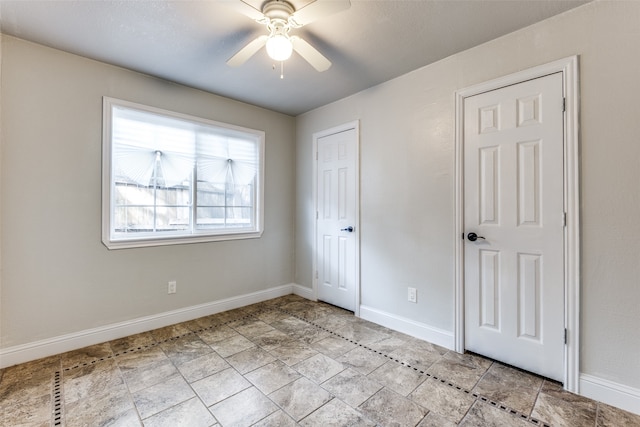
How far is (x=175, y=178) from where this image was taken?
119 inches

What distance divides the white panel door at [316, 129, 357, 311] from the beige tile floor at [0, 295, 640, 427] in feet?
2.62

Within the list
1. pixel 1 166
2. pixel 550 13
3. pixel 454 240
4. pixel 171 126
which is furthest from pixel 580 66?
pixel 1 166

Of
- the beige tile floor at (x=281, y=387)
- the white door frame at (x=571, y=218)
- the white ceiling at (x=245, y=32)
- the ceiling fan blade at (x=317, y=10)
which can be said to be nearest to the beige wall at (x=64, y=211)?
the white ceiling at (x=245, y=32)

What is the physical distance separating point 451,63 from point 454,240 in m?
1.49

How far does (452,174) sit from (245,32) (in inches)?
77.2

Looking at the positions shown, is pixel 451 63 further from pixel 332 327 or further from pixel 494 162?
pixel 332 327

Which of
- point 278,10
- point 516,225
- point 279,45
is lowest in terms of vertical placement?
point 516,225

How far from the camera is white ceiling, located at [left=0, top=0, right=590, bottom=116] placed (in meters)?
1.82

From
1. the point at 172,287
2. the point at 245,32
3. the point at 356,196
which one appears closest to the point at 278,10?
the point at 245,32

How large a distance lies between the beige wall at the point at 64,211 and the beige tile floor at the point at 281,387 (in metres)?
0.35

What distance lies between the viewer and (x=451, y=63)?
2.44 m

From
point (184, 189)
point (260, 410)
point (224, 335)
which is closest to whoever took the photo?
point (260, 410)

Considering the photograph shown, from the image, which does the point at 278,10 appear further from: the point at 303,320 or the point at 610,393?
the point at 610,393

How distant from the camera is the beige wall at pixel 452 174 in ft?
5.62
